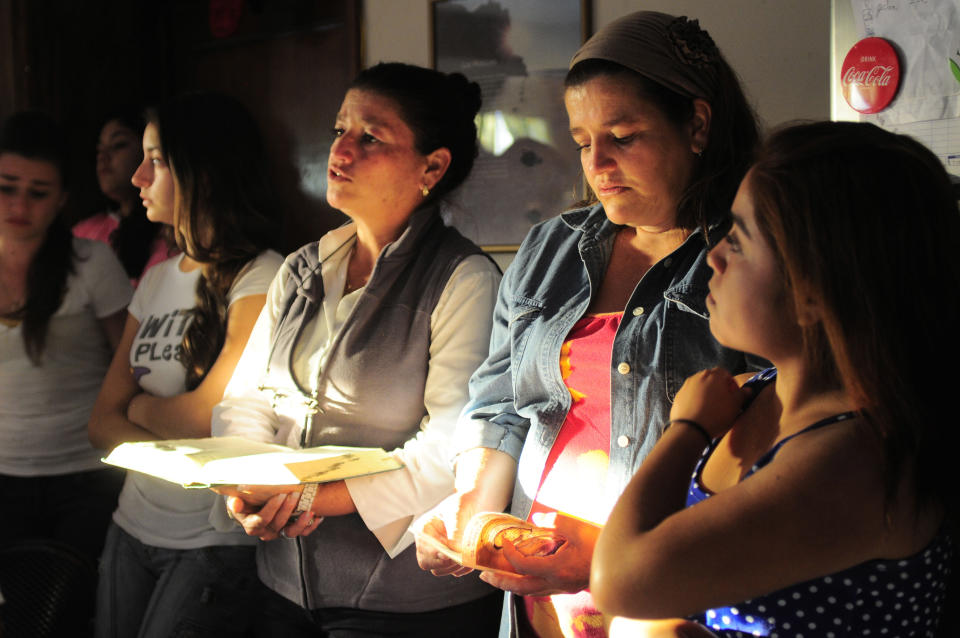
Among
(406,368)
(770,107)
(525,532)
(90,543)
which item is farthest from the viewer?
(90,543)

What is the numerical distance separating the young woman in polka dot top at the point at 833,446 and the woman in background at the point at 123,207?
6.93ft

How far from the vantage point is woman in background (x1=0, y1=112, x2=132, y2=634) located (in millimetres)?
2207

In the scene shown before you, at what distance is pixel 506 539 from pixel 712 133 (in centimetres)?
70

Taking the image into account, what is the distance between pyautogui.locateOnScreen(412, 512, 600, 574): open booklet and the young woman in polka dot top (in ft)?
0.65

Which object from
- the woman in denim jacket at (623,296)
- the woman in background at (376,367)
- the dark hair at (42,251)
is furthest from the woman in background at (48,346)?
the woman in denim jacket at (623,296)

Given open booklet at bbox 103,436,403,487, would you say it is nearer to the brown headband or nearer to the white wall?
the brown headband

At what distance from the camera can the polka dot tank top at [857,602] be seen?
85 cm

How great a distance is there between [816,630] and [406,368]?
94cm

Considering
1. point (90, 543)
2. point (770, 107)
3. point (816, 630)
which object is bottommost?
point (90, 543)

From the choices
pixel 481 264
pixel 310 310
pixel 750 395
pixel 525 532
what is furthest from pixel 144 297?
pixel 750 395

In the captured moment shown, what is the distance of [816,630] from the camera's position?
0.87 m

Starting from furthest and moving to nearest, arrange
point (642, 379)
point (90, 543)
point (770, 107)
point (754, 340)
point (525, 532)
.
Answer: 1. point (90, 543)
2. point (770, 107)
3. point (642, 379)
4. point (525, 532)
5. point (754, 340)

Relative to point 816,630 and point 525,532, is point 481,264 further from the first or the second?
point 816,630

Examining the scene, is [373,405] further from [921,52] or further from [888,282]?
[921,52]
